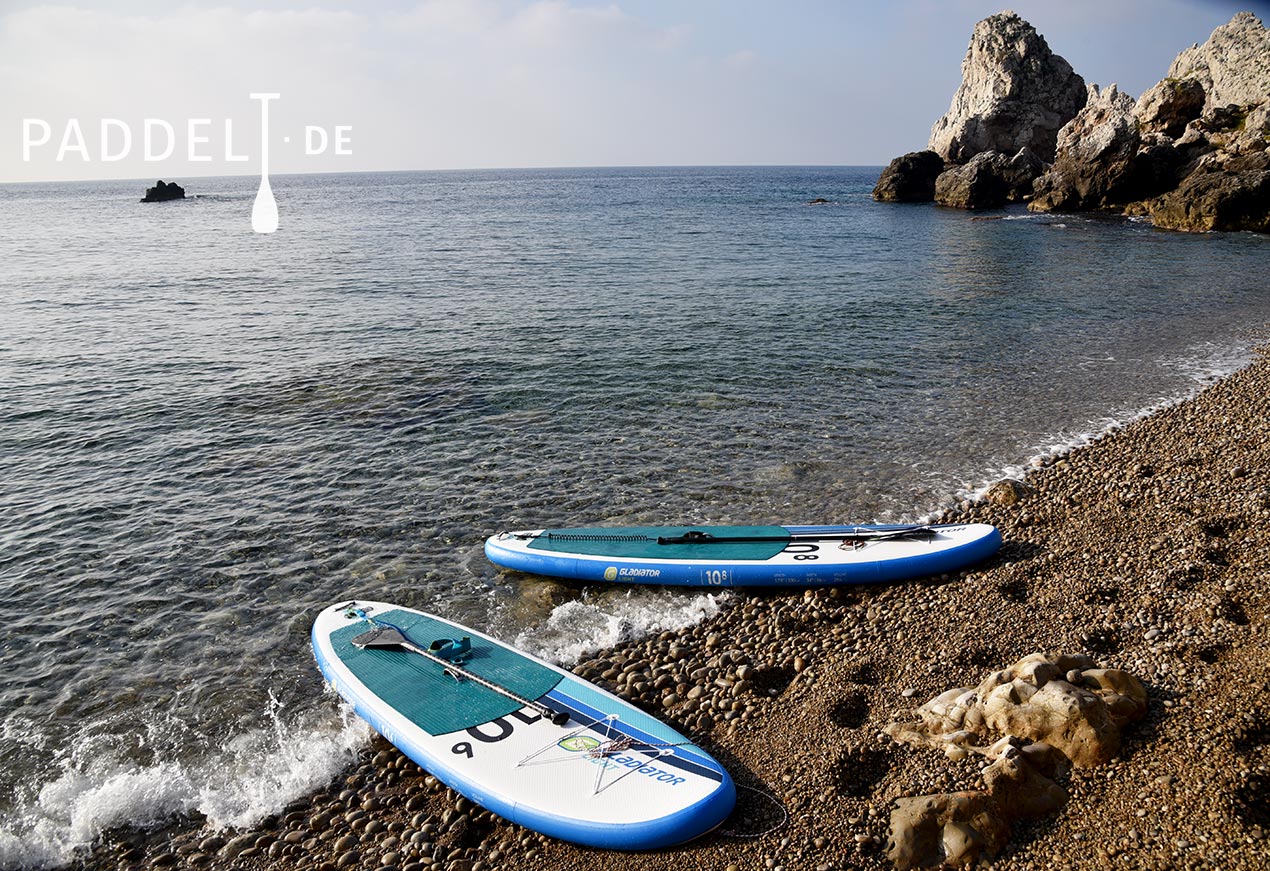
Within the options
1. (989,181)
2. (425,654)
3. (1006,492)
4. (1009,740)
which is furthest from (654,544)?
(989,181)

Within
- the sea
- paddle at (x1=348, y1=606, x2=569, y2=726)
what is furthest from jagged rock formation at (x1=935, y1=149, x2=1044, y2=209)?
paddle at (x1=348, y1=606, x2=569, y2=726)

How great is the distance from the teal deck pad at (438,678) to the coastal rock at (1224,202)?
5292cm

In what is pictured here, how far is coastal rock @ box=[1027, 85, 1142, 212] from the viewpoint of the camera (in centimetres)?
5725

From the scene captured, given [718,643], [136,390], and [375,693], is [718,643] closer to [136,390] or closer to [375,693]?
[375,693]

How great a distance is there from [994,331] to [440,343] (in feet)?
60.1

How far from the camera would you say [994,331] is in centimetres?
2498

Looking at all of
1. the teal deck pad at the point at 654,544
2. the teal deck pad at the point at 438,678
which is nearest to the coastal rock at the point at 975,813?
the teal deck pad at the point at 438,678

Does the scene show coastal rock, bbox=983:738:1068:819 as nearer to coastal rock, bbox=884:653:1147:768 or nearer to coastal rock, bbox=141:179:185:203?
coastal rock, bbox=884:653:1147:768

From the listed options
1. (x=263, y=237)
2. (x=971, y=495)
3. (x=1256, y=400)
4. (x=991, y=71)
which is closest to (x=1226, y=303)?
(x=1256, y=400)

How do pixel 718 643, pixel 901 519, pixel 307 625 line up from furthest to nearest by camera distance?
pixel 901 519, pixel 307 625, pixel 718 643

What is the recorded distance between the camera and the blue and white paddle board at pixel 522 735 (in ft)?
23.3

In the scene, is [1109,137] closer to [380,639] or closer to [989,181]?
[989,181]

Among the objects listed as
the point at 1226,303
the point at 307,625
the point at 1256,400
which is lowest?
the point at 307,625

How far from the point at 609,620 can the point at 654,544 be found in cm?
164
